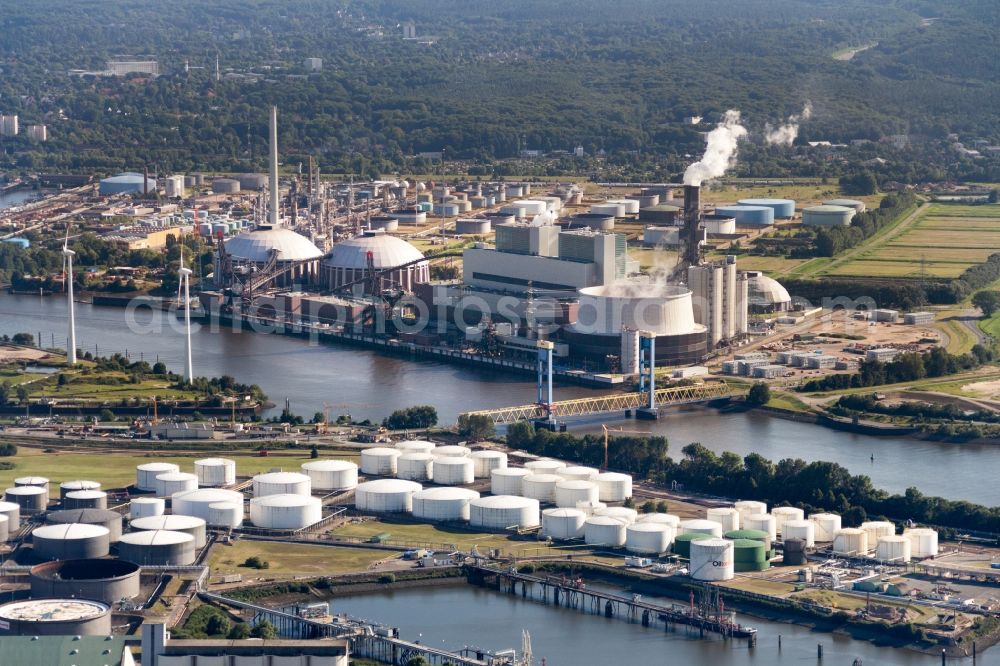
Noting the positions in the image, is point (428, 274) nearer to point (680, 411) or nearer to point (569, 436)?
point (680, 411)

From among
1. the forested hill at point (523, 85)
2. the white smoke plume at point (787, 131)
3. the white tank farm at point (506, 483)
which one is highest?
the forested hill at point (523, 85)

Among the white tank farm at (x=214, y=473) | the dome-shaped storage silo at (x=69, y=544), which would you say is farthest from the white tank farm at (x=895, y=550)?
the dome-shaped storage silo at (x=69, y=544)

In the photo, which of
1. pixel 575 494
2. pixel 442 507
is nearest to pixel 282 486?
pixel 442 507

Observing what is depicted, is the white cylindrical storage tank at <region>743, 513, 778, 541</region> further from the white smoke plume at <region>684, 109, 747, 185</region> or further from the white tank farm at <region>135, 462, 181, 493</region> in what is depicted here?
the white smoke plume at <region>684, 109, 747, 185</region>

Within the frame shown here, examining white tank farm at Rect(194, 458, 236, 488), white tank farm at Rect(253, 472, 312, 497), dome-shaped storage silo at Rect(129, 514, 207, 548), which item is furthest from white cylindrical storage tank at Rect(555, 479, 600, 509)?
dome-shaped storage silo at Rect(129, 514, 207, 548)

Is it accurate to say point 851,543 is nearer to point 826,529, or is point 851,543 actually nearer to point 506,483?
point 826,529

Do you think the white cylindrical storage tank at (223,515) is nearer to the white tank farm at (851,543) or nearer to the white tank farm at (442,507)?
the white tank farm at (442,507)
